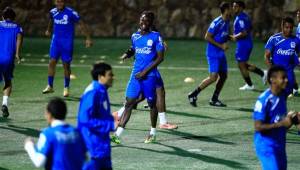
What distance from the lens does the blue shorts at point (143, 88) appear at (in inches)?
452

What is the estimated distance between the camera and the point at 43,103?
1549cm

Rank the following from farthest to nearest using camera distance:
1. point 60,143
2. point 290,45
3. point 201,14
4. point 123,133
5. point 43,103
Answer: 1. point 201,14
2. point 43,103
3. point 290,45
4. point 123,133
5. point 60,143

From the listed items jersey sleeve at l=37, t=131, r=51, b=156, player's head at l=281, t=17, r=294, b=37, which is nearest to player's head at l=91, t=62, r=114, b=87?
jersey sleeve at l=37, t=131, r=51, b=156

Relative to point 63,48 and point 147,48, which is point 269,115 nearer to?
point 147,48

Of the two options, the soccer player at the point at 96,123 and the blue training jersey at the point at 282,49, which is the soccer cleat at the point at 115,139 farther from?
the soccer player at the point at 96,123

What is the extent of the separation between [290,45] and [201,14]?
18.3m

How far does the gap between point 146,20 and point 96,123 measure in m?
4.11

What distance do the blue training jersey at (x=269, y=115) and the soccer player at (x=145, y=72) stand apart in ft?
12.8

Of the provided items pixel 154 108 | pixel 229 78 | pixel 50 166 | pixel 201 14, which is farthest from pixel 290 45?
pixel 201 14

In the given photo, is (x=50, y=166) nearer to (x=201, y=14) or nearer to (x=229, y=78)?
(x=229, y=78)

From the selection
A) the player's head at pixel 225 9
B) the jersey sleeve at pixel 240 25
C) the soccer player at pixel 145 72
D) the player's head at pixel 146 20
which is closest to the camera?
the player's head at pixel 146 20

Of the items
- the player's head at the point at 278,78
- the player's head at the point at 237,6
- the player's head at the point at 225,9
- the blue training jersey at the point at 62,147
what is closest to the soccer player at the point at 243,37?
the player's head at the point at 237,6

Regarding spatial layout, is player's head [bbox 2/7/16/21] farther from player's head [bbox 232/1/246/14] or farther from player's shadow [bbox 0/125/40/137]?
player's head [bbox 232/1/246/14]

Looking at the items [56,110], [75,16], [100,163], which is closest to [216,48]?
[75,16]
